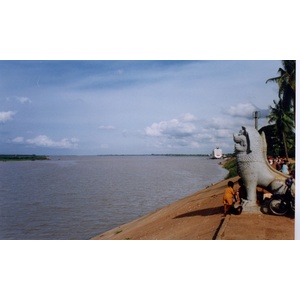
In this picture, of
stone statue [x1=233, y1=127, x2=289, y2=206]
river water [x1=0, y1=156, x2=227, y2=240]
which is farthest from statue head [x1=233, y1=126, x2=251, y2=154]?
river water [x1=0, y1=156, x2=227, y2=240]

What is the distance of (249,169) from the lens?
5.92 m

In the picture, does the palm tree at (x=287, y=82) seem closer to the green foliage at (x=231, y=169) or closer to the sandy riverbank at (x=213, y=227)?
the sandy riverbank at (x=213, y=227)

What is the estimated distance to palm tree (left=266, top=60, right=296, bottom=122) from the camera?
20.9ft

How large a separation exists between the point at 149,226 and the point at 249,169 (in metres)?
2.20

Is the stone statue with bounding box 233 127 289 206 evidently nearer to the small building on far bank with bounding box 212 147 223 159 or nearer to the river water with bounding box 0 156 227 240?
the small building on far bank with bounding box 212 147 223 159

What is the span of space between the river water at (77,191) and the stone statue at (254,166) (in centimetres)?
191

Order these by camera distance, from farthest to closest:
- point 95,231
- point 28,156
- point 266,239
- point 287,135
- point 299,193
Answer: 1. point 95,231
2. point 28,156
3. point 287,135
4. point 299,193
5. point 266,239

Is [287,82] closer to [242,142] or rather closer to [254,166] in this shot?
[242,142]

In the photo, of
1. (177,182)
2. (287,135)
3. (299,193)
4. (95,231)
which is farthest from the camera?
(177,182)

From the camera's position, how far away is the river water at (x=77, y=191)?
6984 millimetres

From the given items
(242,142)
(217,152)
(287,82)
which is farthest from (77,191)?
(287,82)
